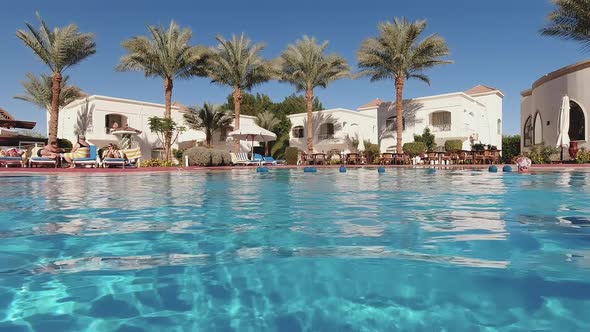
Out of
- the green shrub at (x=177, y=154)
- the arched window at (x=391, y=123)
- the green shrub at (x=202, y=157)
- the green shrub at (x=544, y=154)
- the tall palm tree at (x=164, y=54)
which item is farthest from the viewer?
the arched window at (x=391, y=123)

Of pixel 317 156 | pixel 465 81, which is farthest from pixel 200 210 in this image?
pixel 465 81

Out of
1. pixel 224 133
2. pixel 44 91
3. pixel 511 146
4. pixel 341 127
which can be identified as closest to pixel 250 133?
pixel 224 133

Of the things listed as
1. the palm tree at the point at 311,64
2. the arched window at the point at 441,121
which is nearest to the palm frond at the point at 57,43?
the palm tree at the point at 311,64

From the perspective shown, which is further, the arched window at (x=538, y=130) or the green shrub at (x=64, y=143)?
the green shrub at (x=64, y=143)

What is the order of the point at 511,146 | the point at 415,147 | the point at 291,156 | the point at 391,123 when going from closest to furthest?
the point at 291,156 → the point at 415,147 → the point at 391,123 → the point at 511,146

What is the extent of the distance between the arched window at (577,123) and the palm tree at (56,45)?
2627 centimetres

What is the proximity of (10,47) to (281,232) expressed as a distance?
27.2 meters

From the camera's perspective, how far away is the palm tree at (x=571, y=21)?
18188mm

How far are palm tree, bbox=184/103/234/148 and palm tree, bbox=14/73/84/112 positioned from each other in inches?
351

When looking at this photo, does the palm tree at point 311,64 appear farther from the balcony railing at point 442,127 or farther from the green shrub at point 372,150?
the balcony railing at point 442,127

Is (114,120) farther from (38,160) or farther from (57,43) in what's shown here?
(38,160)

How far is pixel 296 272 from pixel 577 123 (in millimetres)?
21840

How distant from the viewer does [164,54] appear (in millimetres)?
25781

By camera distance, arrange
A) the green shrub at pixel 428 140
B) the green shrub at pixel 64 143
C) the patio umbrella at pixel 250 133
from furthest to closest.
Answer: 1. the green shrub at pixel 428 140
2. the green shrub at pixel 64 143
3. the patio umbrella at pixel 250 133
